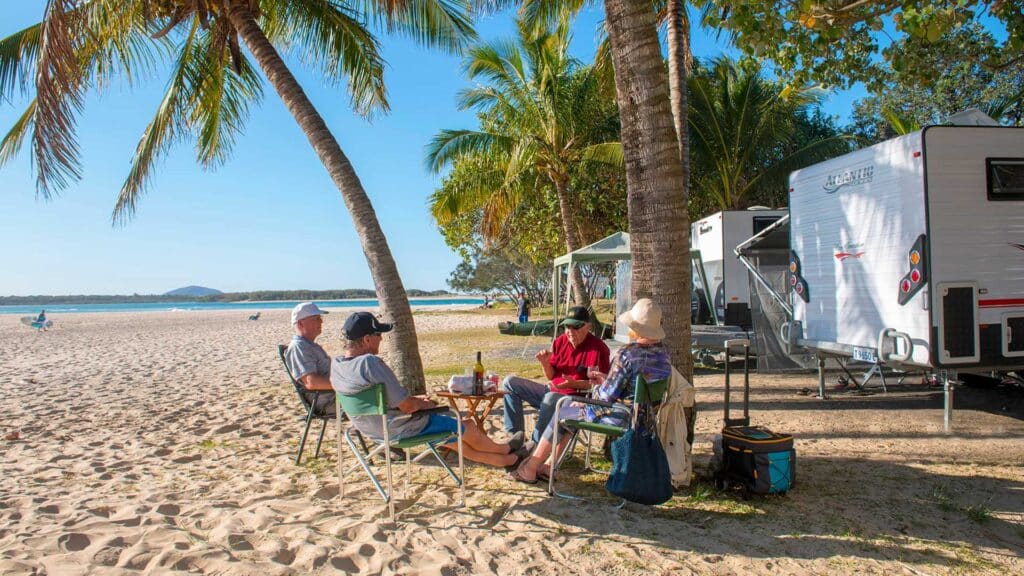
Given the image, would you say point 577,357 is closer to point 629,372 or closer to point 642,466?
point 629,372

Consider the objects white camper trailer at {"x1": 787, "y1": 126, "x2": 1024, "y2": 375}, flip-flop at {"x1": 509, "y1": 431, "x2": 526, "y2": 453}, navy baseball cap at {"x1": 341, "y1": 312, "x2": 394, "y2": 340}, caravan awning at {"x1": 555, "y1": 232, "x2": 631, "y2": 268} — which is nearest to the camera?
navy baseball cap at {"x1": 341, "y1": 312, "x2": 394, "y2": 340}

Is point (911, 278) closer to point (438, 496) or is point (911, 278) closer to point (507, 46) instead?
point (438, 496)

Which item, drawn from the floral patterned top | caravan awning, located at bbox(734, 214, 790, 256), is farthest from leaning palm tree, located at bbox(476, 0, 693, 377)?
caravan awning, located at bbox(734, 214, 790, 256)

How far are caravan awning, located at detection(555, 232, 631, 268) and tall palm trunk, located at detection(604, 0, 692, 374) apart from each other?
21.4ft

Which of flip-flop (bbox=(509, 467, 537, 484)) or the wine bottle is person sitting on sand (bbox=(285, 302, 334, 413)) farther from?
flip-flop (bbox=(509, 467, 537, 484))

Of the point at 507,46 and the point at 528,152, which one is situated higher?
the point at 507,46

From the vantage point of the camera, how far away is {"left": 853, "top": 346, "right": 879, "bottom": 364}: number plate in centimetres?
607

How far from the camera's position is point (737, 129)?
640 inches

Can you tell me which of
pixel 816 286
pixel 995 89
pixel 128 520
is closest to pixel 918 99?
pixel 995 89

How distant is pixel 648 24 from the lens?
4410mm

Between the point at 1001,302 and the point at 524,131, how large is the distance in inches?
412

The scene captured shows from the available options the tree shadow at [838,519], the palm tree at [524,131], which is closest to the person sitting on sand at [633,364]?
the tree shadow at [838,519]

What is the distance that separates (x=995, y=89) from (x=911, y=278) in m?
15.7

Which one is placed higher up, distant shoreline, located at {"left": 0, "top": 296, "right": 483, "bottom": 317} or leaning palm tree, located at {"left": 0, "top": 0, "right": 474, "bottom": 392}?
leaning palm tree, located at {"left": 0, "top": 0, "right": 474, "bottom": 392}
